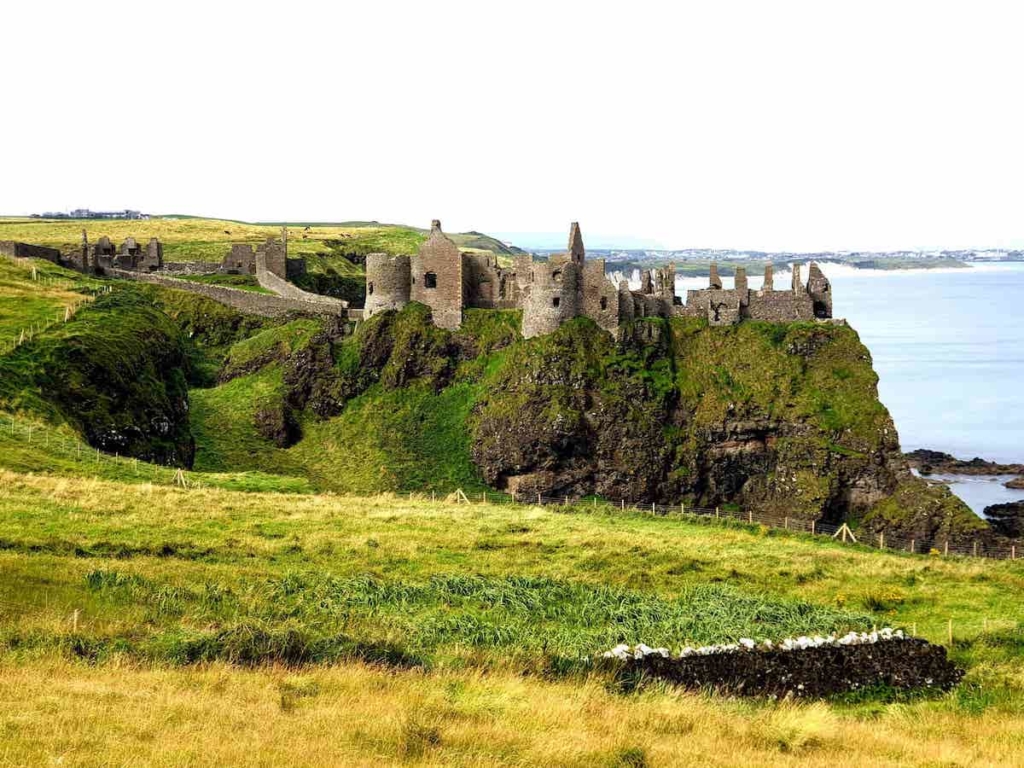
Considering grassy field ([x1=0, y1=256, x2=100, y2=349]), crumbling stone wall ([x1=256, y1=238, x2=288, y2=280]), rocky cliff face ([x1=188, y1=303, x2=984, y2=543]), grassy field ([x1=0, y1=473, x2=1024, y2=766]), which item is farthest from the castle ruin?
grassy field ([x1=0, y1=473, x2=1024, y2=766])

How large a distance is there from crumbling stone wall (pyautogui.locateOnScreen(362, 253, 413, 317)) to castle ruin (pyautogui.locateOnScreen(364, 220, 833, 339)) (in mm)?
62

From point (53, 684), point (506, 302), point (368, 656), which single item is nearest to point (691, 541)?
point (368, 656)

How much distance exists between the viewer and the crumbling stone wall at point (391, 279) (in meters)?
72.3

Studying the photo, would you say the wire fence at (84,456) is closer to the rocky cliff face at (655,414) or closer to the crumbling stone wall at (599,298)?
the rocky cliff face at (655,414)

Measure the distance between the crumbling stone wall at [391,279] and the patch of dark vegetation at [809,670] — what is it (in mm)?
51161

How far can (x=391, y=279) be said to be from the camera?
238ft

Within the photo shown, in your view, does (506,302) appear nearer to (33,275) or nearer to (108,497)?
(33,275)

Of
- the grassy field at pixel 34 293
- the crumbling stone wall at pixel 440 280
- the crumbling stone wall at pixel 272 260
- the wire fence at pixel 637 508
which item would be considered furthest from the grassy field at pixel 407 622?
the crumbling stone wall at pixel 272 260

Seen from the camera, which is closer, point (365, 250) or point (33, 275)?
point (33, 275)

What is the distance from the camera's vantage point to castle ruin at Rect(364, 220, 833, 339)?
6794cm

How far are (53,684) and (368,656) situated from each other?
5.28 m

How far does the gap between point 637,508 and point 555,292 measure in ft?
49.9

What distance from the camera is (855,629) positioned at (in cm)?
2534

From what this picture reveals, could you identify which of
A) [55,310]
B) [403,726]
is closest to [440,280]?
[55,310]
